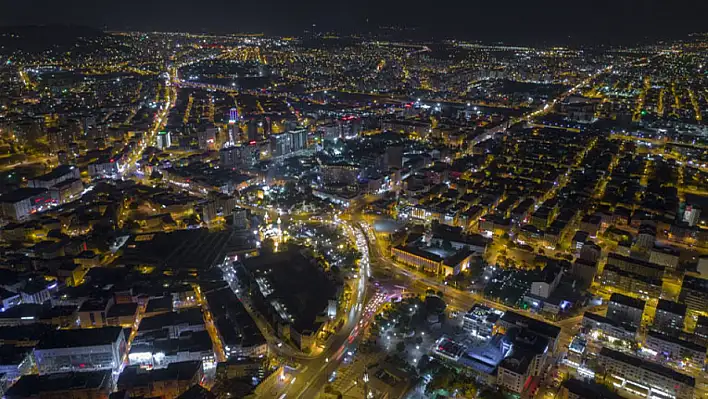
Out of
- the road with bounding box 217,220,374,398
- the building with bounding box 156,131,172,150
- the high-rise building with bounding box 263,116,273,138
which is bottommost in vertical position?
the road with bounding box 217,220,374,398

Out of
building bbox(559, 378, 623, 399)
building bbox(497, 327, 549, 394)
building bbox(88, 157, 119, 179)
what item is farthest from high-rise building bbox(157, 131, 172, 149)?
building bbox(559, 378, 623, 399)

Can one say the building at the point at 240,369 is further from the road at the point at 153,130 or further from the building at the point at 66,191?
the road at the point at 153,130

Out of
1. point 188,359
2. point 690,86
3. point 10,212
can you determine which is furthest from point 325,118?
point 690,86

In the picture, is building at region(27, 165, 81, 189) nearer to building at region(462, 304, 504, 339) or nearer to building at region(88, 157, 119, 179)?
building at region(88, 157, 119, 179)

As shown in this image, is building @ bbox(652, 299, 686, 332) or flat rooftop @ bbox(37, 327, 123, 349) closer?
flat rooftop @ bbox(37, 327, 123, 349)

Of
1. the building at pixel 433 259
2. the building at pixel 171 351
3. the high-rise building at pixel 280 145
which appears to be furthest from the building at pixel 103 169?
the building at pixel 433 259

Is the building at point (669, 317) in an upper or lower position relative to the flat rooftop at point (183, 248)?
upper

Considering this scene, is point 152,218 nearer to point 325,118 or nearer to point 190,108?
point 325,118
